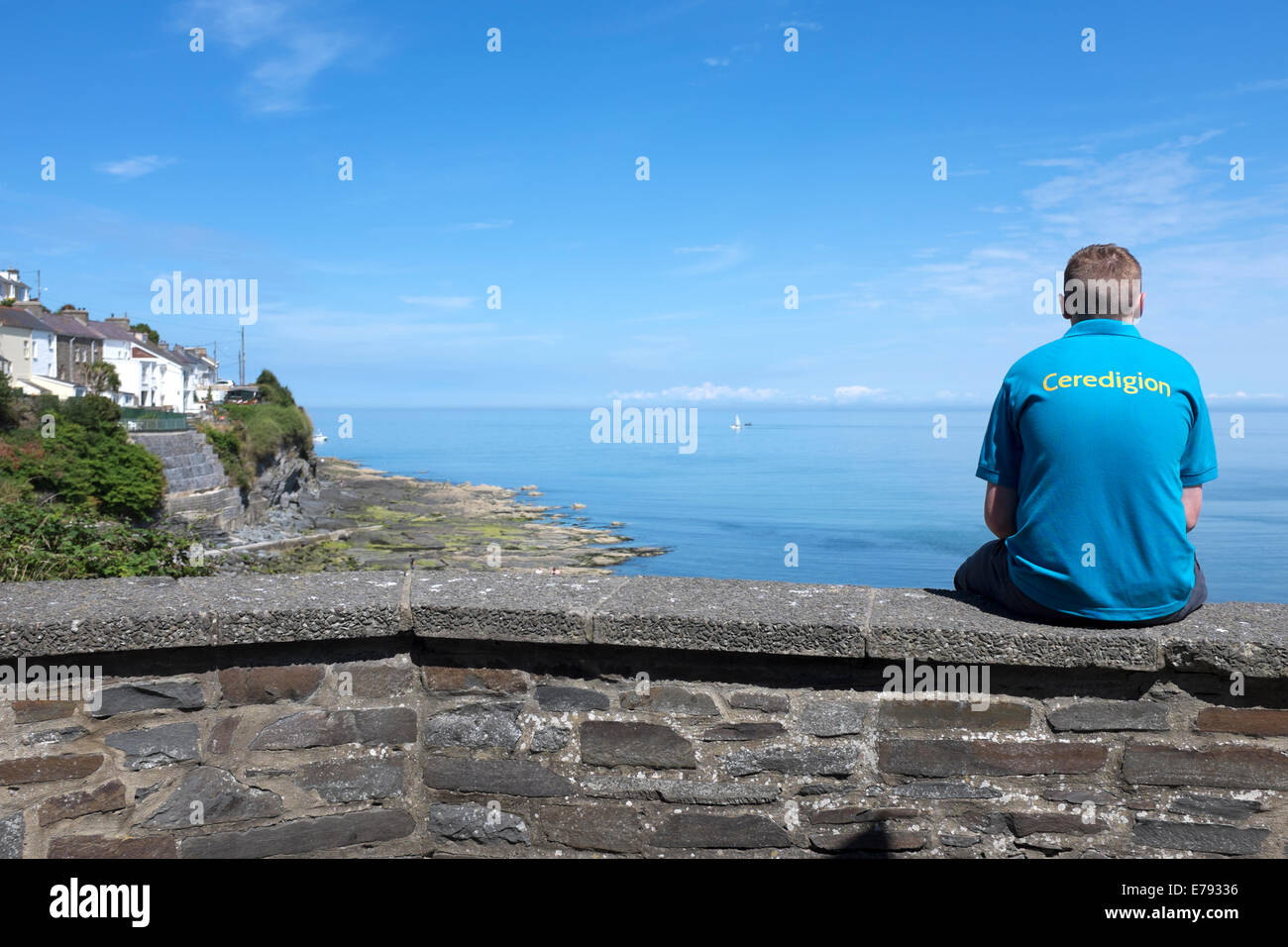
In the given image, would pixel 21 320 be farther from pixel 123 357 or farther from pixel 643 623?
pixel 643 623

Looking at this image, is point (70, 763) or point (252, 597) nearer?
point (70, 763)

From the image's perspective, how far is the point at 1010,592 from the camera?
299cm

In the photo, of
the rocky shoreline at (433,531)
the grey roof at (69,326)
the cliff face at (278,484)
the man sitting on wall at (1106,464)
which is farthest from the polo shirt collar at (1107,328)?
the grey roof at (69,326)

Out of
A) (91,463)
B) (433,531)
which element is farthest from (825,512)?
(91,463)

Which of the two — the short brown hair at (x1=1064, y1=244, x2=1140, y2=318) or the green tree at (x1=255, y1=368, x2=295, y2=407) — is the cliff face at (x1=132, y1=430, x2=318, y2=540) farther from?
the short brown hair at (x1=1064, y1=244, x2=1140, y2=318)

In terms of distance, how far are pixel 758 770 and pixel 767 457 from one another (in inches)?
7025

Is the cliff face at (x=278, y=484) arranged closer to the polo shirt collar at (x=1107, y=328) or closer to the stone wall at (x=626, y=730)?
the stone wall at (x=626, y=730)

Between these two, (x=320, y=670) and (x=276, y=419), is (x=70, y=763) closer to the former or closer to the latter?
(x=320, y=670)

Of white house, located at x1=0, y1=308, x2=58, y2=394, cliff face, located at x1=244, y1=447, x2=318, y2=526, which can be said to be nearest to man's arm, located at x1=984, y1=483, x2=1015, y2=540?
cliff face, located at x1=244, y1=447, x2=318, y2=526

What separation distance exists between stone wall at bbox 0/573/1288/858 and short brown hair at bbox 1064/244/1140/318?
36.9 inches

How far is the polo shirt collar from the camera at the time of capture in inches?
115
